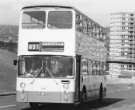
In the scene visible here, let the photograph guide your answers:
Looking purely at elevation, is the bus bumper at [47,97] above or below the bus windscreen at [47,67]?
below

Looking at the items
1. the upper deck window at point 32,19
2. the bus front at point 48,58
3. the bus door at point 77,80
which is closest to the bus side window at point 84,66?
the bus door at point 77,80

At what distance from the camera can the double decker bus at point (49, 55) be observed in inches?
747

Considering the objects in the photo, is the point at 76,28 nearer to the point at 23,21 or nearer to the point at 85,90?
the point at 23,21

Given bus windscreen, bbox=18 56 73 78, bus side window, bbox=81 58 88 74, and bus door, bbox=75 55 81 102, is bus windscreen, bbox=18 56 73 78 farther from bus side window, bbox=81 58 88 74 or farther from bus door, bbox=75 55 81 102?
bus side window, bbox=81 58 88 74

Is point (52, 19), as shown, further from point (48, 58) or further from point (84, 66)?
point (84, 66)

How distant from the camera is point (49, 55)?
19.0 m

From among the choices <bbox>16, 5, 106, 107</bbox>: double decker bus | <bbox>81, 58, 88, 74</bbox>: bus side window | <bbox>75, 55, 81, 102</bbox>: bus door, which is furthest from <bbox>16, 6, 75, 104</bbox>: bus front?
<bbox>81, 58, 88, 74</bbox>: bus side window

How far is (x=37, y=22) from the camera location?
64.0 ft

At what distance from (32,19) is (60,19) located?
3.80 ft

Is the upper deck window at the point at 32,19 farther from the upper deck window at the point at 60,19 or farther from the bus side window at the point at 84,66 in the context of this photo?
the bus side window at the point at 84,66

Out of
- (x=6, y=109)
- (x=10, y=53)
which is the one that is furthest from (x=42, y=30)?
(x=10, y=53)

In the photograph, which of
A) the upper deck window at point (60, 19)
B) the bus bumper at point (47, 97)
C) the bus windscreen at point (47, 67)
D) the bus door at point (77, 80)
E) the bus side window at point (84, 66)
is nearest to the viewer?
the bus bumper at point (47, 97)

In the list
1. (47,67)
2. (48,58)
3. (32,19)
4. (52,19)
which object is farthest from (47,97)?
(32,19)

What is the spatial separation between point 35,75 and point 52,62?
2.78ft
